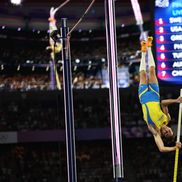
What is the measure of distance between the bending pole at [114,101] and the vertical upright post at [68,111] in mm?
323

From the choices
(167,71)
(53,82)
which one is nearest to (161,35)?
(167,71)

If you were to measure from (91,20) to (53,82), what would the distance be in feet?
11.6

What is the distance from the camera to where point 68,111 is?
3.48 meters

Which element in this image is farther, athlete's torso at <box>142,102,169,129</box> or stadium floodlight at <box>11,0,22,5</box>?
stadium floodlight at <box>11,0,22,5</box>

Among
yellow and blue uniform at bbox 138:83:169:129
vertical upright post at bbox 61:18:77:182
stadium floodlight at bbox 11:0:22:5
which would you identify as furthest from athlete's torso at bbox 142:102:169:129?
stadium floodlight at bbox 11:0:22:5

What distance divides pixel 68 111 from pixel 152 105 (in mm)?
1361

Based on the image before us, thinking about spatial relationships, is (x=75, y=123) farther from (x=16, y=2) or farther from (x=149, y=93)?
(x=149, y=93)

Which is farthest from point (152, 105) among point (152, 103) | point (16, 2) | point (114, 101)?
point (16, 2)

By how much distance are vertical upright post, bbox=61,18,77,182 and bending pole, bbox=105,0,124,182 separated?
323 mm

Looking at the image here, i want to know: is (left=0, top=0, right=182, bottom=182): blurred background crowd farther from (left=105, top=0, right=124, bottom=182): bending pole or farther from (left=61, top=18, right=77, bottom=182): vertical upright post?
(left=105, top=0, right=124, bottom=182): bending pole

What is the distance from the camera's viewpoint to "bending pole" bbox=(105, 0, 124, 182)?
3.15 meters

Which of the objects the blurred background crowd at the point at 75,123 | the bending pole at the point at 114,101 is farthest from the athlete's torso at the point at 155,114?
the blurred background crowd at the point at 75,123

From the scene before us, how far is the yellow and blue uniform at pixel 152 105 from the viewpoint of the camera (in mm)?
4672

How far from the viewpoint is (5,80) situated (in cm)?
1189
